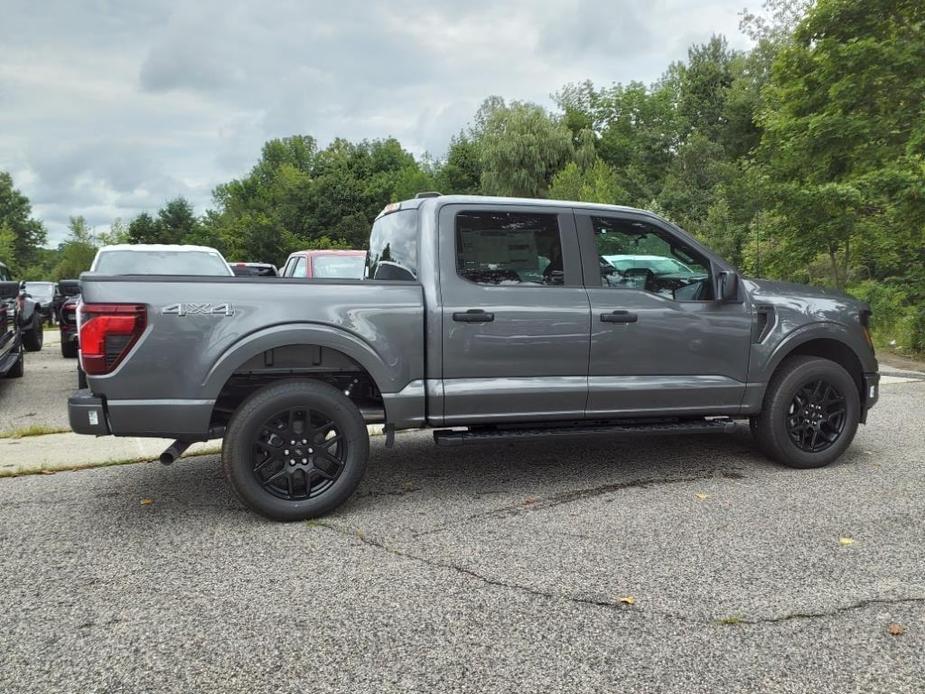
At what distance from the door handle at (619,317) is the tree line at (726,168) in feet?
27.5

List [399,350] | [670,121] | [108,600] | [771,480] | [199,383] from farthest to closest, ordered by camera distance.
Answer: [670,121], [771,480], [399,350], [199,383], [108,600]

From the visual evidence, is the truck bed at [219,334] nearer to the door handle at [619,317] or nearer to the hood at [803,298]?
the door handle at [619,317]

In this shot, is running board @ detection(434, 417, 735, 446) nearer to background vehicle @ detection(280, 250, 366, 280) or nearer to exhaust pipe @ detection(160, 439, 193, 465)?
exhaust pipe @ detection(160, 439, 193, 465)

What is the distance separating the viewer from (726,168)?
36.9 m

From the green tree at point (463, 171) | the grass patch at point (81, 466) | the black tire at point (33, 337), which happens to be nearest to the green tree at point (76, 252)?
the green tree at point (463, 171)

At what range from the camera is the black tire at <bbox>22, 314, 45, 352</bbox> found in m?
15.3

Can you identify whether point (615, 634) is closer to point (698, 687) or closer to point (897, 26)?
point (698, 687)

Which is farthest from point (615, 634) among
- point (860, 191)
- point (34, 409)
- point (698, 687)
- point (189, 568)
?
point (860, 191)

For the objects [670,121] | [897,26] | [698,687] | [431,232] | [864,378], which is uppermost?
[670,121]

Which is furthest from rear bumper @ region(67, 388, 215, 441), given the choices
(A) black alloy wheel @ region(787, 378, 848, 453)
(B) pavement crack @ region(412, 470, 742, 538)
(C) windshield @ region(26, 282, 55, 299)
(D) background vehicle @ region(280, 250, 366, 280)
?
(C) windshield @ region(26, 282, 55, 299)

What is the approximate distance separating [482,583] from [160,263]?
26.8 feet

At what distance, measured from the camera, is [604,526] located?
4.25m

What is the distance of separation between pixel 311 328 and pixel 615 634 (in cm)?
237

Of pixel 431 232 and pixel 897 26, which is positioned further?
pixel 897 26
